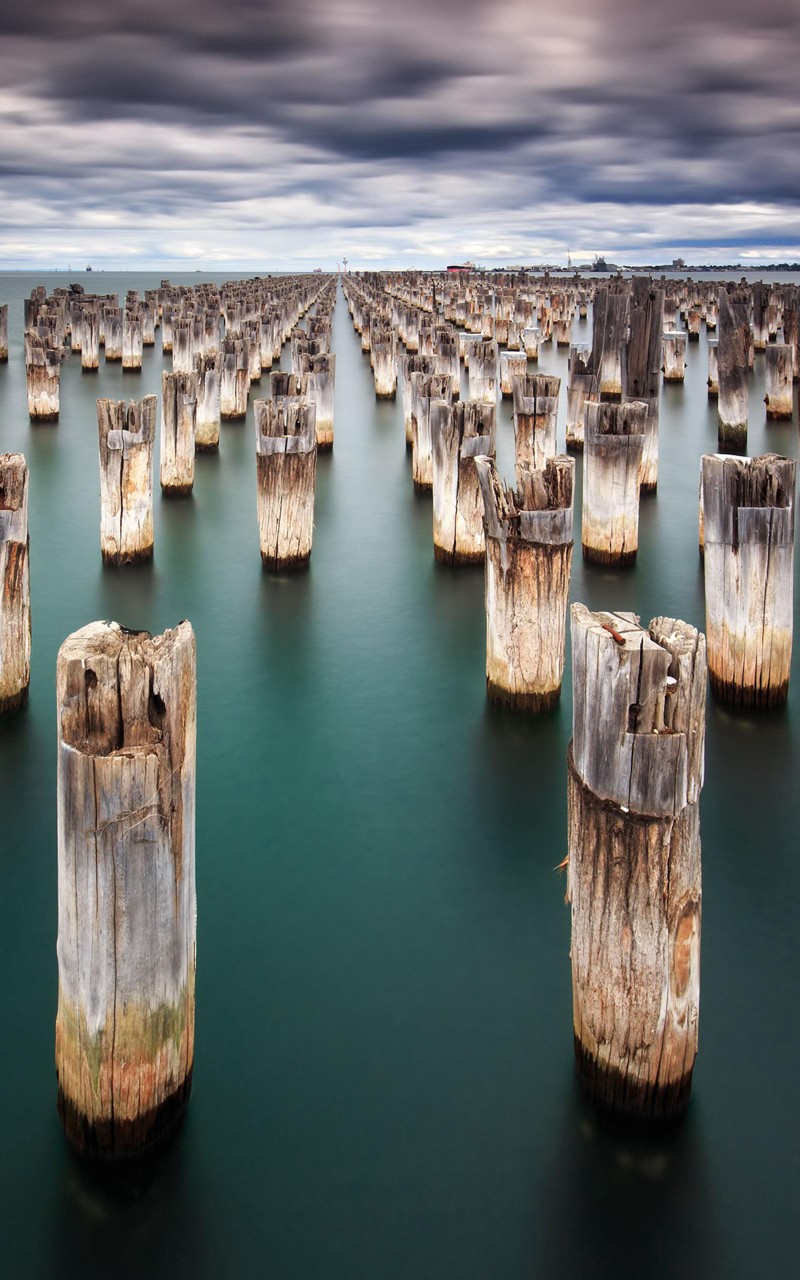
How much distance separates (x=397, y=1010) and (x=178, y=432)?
789cm

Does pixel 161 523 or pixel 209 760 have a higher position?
pixel 161 523

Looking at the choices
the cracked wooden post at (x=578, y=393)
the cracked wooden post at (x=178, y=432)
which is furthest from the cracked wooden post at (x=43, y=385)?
the cracked wooden post at (x=578, y=393)

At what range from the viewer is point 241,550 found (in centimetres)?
992

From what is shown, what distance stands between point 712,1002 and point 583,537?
5.63 meters

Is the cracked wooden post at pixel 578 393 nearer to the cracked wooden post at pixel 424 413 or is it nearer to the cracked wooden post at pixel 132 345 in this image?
the cracked wooden post at pixel 424 413

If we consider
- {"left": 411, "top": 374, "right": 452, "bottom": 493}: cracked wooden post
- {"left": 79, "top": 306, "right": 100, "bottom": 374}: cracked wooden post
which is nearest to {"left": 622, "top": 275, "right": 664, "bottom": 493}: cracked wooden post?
{"left": 411, "top": 374, "right": 452, "bottom": 493}: cracked wooden post

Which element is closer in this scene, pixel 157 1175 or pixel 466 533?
pixel 157 1175

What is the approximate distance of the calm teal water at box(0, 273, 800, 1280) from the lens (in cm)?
313

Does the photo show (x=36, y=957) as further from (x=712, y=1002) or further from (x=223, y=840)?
(x=712, y=1002)

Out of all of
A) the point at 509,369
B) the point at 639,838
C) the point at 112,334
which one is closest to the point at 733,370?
the point at 509,369

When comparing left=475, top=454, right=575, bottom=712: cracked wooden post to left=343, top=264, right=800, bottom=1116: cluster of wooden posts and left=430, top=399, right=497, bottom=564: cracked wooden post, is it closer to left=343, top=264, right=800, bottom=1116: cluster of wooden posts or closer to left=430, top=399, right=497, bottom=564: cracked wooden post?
left=343, top=264, right=800, bottom=1116: cluster of wooden posts

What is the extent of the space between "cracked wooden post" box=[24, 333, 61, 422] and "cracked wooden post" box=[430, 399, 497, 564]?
9673 millimetres

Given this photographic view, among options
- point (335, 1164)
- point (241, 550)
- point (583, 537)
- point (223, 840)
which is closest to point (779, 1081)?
point (335, 1164)

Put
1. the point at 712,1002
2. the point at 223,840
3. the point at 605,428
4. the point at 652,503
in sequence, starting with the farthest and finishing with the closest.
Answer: the point at 652,503 → the point at 605,428 → the point at 223,840 → the point at 712,1002
